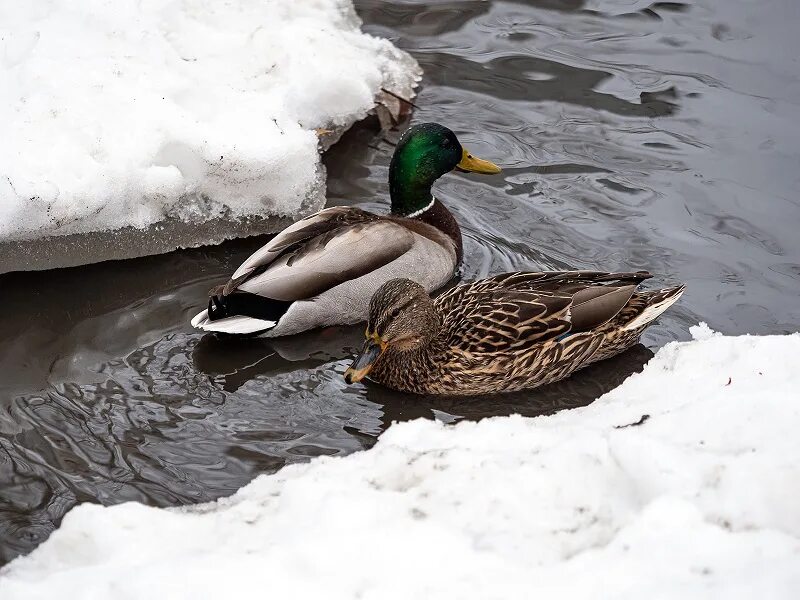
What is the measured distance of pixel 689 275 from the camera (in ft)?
22.2

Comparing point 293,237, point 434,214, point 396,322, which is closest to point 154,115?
point 293,237

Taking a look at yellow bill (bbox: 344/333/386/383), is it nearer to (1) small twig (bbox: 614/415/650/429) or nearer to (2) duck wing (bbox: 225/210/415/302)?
(2) duck wing (bbox: 225/210/415/302)

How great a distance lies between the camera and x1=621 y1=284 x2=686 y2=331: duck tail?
6066 mm

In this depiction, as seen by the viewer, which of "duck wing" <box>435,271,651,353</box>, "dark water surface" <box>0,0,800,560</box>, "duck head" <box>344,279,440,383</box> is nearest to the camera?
"dark water surface" <box>0,0,800,560</box>

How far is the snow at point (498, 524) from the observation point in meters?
3.17

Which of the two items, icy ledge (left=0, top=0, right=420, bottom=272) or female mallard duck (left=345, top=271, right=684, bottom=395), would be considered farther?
icy ledge (left=0, top=0, right=420, bottom=272)

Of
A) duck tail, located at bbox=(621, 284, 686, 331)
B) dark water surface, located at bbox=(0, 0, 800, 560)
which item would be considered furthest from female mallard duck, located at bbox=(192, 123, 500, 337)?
duck tail, located at bbox=(621, 284, 686, 331)

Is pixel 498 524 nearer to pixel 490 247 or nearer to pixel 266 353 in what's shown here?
pixel 266 353

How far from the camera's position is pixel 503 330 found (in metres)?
5.89

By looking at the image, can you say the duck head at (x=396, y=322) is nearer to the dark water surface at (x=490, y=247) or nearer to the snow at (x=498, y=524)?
the dark water surface at (x=490, y=247)

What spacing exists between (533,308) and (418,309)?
590mm

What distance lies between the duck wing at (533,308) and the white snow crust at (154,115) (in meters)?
1.57

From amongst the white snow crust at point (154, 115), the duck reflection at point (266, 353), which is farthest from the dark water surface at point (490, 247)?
the white snow crust at point (154, 115)

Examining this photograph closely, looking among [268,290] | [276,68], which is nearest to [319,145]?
[276,68]
